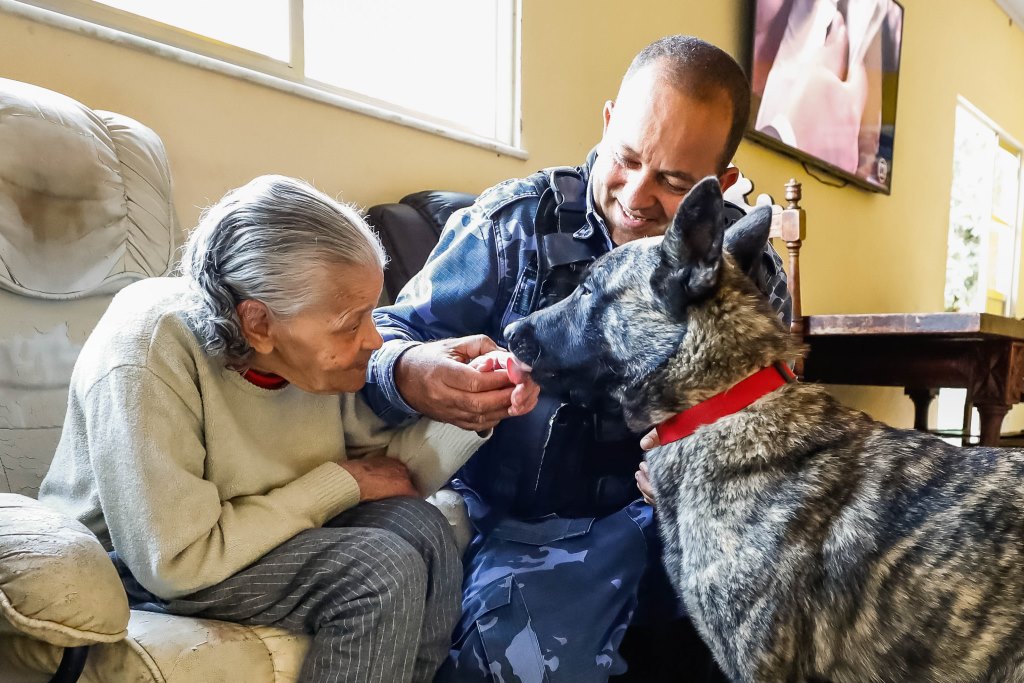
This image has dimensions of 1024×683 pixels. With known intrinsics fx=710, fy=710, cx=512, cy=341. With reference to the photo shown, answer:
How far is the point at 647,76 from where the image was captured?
1.40 metres

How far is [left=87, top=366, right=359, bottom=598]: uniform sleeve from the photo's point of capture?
893mm

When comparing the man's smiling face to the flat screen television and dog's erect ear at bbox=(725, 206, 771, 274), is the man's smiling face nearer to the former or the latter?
dog's erect ear at bbox=(725, 206, 771, 274)

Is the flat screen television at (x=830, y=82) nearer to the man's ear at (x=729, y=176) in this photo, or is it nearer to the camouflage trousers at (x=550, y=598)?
the man's ear at (x=729, y=176)

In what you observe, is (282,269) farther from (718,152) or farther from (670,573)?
(718,152)

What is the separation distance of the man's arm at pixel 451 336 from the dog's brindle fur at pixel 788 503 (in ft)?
0.36

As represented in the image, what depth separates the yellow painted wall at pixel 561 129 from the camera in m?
1.53

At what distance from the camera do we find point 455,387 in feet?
3.76

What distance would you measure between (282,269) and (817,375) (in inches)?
113

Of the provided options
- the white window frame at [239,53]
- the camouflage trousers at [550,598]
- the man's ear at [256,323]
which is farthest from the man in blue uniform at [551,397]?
the white window frame at [239,53]

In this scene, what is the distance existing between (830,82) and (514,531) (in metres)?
3.62

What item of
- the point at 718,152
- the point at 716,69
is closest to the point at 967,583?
the point at 718,152

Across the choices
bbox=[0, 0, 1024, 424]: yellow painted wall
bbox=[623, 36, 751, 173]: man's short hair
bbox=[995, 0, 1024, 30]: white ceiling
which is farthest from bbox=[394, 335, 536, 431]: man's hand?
bbox=[995, 0, 1024, 30]: white ceiling

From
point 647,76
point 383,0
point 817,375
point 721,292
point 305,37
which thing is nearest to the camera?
point 721,292

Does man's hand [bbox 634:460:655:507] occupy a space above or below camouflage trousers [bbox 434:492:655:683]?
above
